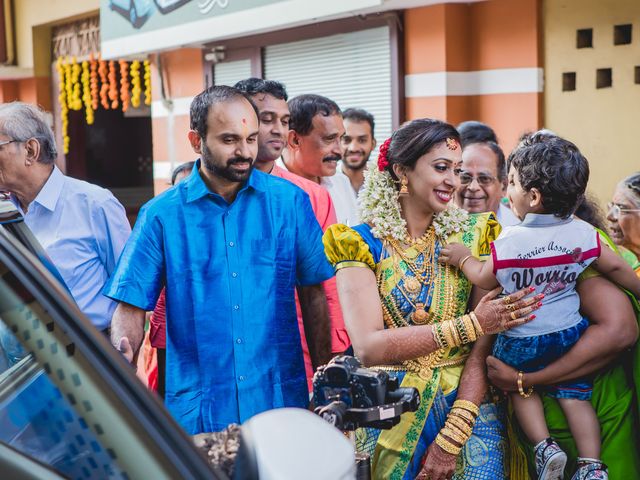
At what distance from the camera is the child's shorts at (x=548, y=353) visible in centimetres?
268

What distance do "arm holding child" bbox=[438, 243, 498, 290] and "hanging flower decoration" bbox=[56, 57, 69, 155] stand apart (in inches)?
446

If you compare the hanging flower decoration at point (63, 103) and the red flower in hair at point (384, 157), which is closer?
the red flower in hair at point (384, 157)

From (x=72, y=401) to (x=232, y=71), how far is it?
8.75 m

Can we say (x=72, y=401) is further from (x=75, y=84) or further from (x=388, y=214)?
(x=75, y=84)

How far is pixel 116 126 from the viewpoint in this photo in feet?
50.3

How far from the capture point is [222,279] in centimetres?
268

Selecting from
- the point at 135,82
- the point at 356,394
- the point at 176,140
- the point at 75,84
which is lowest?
the point at 356,394

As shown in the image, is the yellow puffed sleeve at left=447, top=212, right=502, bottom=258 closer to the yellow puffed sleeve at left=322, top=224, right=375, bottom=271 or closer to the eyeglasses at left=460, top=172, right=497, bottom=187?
the yellow puffed sleeve at left=322, top=224, right=375, bottom=271

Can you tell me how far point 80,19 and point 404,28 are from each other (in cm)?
680

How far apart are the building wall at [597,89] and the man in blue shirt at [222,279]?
3.98m

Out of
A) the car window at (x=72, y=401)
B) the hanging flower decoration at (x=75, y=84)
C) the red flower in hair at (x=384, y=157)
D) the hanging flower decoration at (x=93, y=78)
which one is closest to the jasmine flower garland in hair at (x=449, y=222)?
the red flower in hair at (x=384, y=157)

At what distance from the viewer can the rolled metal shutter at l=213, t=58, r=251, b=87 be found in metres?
9.50

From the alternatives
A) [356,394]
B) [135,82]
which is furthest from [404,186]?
[135,82]

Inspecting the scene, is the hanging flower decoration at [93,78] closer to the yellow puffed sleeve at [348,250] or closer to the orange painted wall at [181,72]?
the orange painted wall at [181,72]
